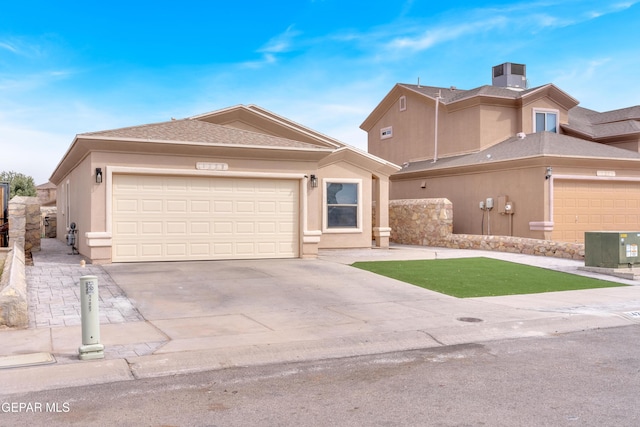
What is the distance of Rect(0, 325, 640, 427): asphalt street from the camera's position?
16.3ft

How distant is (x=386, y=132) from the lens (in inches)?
1331

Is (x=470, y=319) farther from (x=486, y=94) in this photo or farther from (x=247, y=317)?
(x=486, y=94)

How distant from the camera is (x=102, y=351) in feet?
22.6

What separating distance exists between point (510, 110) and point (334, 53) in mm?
10299

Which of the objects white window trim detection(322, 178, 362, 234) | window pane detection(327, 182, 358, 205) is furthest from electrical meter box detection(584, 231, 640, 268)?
window pane detection(327, 182, 358, 205)

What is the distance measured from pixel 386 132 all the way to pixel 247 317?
25816 millimetres

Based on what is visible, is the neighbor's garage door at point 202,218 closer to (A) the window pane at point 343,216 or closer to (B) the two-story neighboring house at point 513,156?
(A) the window pane at point 343,216

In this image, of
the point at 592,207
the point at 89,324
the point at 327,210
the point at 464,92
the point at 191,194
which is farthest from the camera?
the point at 464,92

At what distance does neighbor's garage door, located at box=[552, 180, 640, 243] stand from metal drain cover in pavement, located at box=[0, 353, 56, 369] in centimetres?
1965

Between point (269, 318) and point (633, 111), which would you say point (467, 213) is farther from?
point (269, 318)

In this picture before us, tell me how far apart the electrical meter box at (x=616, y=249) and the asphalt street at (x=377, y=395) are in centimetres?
890

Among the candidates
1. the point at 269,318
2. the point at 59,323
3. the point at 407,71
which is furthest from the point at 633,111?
the point at 59,323

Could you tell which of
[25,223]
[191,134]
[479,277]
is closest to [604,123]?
[479,277]

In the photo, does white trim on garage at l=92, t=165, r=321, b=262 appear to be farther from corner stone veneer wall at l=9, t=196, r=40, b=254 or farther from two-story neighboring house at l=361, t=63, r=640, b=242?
two-story neighboring house at l=361, t=63, r=640, b=242
